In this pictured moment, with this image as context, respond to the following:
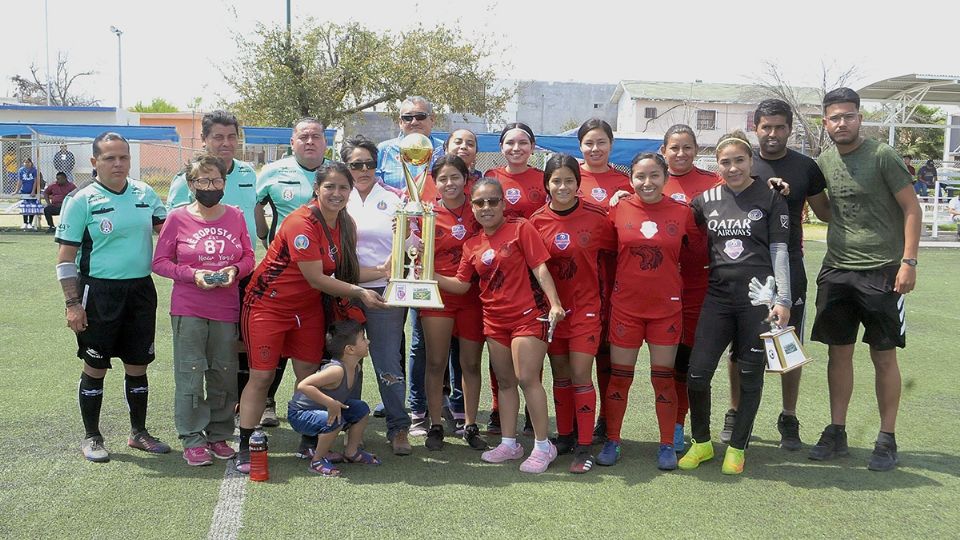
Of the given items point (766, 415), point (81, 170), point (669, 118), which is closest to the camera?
point (766, 415)

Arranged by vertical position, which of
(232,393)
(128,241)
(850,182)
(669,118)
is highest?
(669,118)

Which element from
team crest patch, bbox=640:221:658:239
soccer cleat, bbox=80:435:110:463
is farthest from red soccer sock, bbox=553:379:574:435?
soccer cleat, bbox=80:435:110:463

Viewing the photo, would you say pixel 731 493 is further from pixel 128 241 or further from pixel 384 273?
pixel 128 241

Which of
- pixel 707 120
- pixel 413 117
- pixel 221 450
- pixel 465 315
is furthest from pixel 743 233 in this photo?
pixel 707 120

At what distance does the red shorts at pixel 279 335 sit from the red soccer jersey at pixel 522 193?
1.27 m

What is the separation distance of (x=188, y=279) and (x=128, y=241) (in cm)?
46

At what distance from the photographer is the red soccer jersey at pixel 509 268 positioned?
15.0 feet

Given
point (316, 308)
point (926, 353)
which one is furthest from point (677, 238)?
point (926, 353)

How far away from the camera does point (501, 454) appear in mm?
4781

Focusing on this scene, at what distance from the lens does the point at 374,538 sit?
12.1ft

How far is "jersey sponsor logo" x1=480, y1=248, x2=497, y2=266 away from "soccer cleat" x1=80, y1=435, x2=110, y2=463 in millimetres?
2335

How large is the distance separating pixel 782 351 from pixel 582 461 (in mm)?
1208

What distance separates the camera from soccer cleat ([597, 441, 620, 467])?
475 centimetres

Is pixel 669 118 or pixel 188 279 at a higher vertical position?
pixel 669 118
